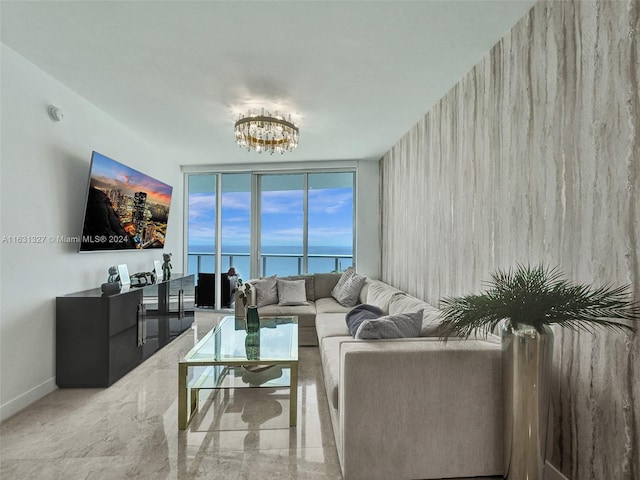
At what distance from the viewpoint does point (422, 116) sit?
3.80m

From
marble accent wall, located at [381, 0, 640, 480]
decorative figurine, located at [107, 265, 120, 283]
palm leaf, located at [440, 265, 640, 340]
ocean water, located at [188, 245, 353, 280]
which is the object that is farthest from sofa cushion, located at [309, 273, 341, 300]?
palm leaf, located at [440, 265, 640, 340]

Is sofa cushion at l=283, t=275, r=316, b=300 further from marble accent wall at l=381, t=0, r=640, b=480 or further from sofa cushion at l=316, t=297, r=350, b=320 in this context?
marble accent wall at l=381, t=0, r=640, b=480

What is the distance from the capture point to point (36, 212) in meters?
2.87

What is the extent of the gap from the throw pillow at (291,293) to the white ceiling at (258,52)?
2167 mm

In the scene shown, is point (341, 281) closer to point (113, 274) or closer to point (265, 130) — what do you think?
point (265, 130)

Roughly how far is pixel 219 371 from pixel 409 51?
115 inches

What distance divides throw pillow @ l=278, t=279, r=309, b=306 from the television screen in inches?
71.7

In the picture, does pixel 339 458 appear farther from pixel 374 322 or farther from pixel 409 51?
pixel 409 51

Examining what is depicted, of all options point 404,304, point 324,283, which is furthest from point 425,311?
point 324,283

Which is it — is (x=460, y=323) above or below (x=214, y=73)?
below

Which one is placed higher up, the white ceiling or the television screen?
the white ceiling

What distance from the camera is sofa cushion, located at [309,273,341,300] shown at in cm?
531

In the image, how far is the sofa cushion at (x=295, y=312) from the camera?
A: 4.37m

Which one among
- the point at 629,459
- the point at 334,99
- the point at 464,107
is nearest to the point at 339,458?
the point at 629,459
